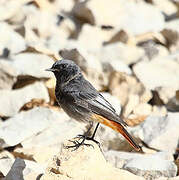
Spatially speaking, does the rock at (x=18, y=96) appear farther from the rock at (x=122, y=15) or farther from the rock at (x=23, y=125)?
the rock at (x=122, y=15)

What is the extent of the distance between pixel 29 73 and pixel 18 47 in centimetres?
110

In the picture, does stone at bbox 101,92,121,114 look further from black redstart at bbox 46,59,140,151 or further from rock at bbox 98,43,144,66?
black redstart at bbox 46,59,140,151

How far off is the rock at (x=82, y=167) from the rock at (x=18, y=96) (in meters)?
2.14

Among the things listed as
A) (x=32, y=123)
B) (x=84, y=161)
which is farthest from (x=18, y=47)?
(x=84, y=161)

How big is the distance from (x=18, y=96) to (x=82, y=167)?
264cm

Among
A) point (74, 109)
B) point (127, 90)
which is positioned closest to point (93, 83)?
point (127, 90)

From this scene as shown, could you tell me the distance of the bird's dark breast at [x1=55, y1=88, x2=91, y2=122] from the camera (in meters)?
6.64

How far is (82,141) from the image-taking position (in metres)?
6.58

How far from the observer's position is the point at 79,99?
6.62 metres

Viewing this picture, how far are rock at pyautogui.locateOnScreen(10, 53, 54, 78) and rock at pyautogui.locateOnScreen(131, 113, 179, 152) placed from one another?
64.6 inches

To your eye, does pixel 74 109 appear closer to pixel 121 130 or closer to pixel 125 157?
pixel 121 130

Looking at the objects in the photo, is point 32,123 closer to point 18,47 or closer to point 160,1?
point 18,47

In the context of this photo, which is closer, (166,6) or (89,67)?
(89,67)

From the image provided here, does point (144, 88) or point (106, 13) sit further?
point (106, 13)
